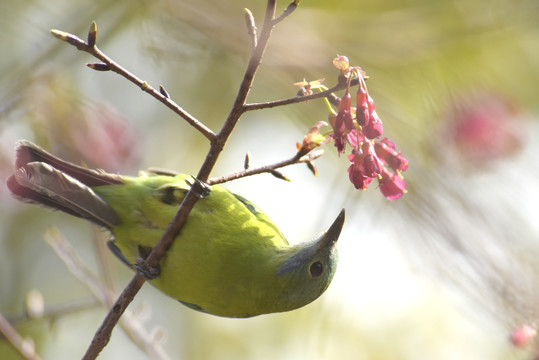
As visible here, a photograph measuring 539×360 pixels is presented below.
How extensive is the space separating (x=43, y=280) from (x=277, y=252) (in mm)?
6563

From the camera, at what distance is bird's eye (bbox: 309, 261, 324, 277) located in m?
3.33

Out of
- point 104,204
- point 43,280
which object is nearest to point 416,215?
point 104,204

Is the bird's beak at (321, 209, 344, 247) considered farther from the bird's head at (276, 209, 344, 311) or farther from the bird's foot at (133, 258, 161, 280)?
the bird's foot at (133, 258, 161, 280)

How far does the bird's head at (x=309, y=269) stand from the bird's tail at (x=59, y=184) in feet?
3.50

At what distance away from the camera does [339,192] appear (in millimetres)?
4723

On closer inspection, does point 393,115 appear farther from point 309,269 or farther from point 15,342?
point 15,342

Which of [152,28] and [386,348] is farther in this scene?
[386,348]

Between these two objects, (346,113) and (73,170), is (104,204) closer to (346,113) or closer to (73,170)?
(73,170)

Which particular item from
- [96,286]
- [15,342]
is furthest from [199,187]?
[96,286]

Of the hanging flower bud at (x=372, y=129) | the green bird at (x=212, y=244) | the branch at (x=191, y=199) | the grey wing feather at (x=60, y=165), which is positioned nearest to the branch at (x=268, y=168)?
the branch at (x=191, y=199)

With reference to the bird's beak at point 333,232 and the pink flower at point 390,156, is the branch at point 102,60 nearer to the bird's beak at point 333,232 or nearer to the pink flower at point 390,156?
the pink flower at point 390,156

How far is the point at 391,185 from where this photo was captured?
2730 mm

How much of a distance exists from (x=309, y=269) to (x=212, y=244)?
546mm

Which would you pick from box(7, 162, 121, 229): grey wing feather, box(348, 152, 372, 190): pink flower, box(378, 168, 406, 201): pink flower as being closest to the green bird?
box(7, 162, 121, 229): grey wing feather
